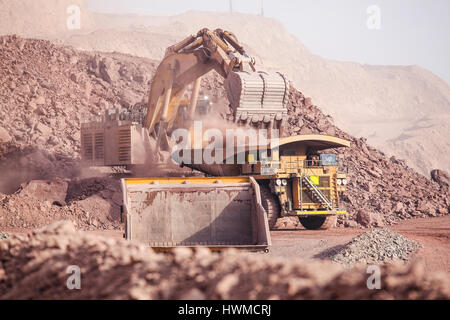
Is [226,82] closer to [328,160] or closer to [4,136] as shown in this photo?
[328,160]

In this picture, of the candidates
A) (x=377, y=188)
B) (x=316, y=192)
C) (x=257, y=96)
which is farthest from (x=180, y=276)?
(x=377, y=188)

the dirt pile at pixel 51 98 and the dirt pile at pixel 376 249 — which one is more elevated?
the dirt pile at pixel 51 98

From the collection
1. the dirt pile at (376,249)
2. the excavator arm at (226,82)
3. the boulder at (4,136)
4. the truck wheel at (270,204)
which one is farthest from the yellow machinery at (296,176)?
the boulder at (4,136)

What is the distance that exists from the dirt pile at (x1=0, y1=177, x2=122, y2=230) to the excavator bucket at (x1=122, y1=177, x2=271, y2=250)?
9.74 meters

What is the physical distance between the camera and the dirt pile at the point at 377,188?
2458 cm

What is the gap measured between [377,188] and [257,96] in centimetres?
1314

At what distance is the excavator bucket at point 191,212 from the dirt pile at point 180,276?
4224 mm

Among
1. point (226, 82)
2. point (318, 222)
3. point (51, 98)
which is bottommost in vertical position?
point (318, 222)

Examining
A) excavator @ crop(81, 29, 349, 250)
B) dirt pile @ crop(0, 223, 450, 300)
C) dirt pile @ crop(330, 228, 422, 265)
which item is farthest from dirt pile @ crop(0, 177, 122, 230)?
dirt pile @ crop(0, 223, 450, 300)

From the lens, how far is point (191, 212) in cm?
945

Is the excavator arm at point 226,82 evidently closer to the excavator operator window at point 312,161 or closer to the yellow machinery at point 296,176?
the yellow machinery at point 296,176

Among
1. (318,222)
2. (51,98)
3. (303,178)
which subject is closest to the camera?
(303,178)

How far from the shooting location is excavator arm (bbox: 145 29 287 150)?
16281 millimetres
